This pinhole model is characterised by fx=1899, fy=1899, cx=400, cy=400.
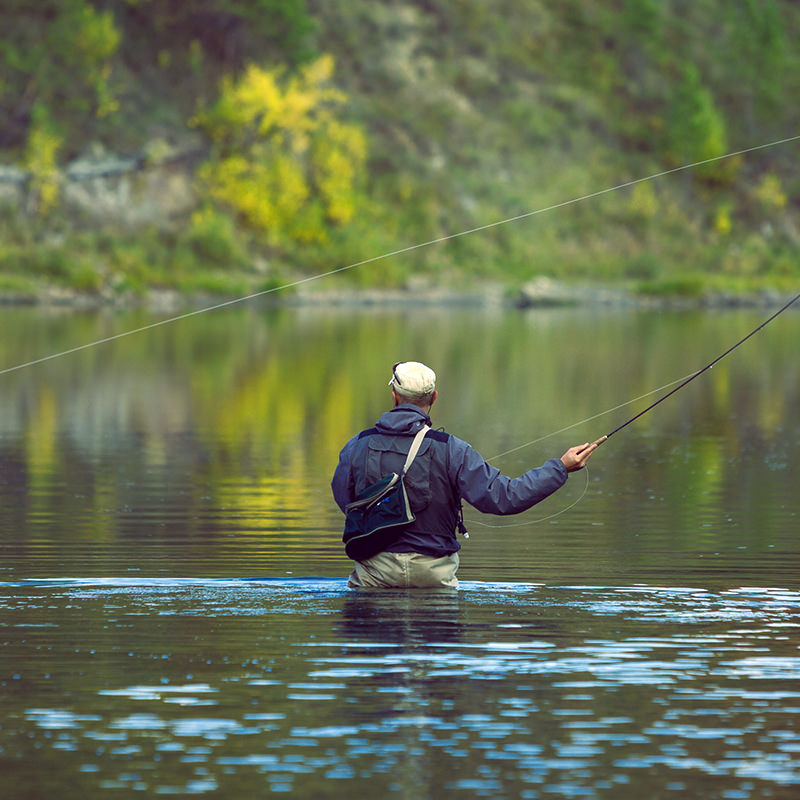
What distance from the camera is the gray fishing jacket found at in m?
10.2

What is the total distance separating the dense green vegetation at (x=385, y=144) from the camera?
79875 mm

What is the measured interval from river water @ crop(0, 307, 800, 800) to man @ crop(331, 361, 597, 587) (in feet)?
Result: 1.34

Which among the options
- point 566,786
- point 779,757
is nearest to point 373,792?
point 566,786

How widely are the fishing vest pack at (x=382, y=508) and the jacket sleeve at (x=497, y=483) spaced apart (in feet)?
0.83

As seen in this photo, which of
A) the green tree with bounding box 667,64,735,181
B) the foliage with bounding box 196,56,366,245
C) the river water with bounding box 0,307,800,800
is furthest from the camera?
the green tree with bounding box 667,64,735,181

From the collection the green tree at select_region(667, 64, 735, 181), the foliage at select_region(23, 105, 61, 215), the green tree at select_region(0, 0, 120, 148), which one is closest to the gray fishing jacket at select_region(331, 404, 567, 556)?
the foliage at select_region(23, 105, 61, 215)

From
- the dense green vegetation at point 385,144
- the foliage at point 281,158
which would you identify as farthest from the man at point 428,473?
the foliage at point 281,158

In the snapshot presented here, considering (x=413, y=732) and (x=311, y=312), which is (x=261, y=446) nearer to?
(x=413, y=732)

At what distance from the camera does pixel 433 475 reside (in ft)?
34.1

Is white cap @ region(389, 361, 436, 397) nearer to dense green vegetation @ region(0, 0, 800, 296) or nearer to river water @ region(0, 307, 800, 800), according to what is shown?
river water @ region(0, 307, 800, 800)

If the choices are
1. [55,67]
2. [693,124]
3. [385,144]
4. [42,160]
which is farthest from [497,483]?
[693,124]

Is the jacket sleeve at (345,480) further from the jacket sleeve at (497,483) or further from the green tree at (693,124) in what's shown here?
the green tree at (693,124)

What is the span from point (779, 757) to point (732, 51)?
114617 mm

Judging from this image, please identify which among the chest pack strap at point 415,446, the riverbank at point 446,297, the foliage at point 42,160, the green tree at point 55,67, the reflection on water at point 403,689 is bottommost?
the reflection on water at point 403,689
